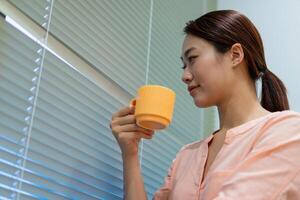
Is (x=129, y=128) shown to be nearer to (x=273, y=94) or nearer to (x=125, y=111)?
(x=125, y=111)

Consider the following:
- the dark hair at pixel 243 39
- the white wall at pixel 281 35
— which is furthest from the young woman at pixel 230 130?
the white wall at pixel 281 35

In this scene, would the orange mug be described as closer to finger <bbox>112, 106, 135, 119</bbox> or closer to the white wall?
finger <bbox>112, 106, 135, 119</bbox>

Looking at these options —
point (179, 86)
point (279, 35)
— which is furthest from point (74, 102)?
point (279, 35)

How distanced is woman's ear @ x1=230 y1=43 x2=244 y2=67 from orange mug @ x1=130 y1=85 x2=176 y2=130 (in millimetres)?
267

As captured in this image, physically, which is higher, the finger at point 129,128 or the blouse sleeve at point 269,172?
the finger at point 129,128

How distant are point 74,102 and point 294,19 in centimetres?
131

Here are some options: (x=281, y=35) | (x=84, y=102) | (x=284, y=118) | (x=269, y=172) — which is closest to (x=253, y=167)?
(x=269, y=172)

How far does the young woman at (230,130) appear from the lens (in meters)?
0.95

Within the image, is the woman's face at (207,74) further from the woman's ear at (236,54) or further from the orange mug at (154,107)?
the orange mug at (154,107)

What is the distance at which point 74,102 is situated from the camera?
111 cm

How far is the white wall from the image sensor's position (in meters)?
1.92

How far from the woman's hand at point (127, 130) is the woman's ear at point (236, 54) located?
32 centimetres

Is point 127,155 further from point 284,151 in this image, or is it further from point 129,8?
point 129,8

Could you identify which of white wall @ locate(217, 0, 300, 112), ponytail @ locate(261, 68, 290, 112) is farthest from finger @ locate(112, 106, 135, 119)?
white wall @ locate(217, 0, 300, 112)
